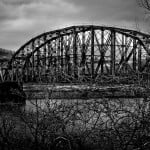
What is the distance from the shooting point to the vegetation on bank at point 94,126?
8484 millimetres

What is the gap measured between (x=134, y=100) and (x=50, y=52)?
4599cm

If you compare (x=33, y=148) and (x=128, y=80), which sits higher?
(x=128, y=80)

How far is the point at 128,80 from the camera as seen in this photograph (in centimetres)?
928

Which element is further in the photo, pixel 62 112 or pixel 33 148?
pixel 33 148

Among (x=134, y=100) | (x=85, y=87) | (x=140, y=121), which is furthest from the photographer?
(x=85, y=87)

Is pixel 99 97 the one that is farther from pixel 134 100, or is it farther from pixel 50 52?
pixel 50 52

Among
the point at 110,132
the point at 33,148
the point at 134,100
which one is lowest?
the point at 33,148

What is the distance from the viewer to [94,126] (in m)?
8.91

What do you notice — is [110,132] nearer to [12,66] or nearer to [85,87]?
[85,87]

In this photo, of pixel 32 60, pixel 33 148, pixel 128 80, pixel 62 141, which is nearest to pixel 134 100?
pixel 128 80

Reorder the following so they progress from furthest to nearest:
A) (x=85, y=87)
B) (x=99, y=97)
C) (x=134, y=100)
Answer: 1. (x=85, y=87)
2. (x=99, y=97)
3. (x=134, y=100)

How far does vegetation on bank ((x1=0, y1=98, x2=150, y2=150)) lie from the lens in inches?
334

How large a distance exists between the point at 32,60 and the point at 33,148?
42.3m

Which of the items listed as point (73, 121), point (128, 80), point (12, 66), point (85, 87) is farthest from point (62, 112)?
point (12, 66)
